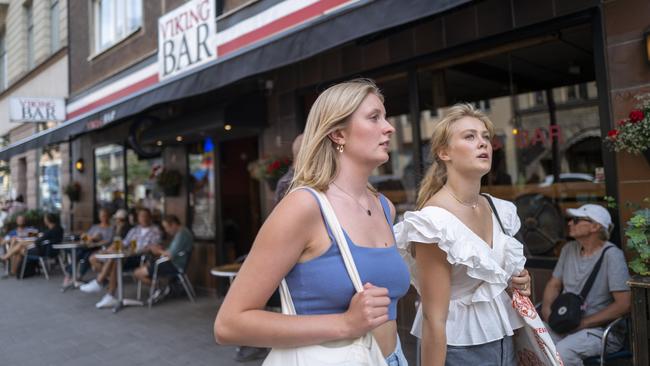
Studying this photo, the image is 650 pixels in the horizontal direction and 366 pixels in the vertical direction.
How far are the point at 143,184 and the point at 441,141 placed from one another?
29.3 feet

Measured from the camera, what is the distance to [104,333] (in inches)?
232

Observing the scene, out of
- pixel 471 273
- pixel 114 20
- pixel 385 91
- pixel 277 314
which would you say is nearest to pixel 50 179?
pixel 114 20

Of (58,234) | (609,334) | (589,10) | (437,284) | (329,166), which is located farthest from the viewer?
(58,234)

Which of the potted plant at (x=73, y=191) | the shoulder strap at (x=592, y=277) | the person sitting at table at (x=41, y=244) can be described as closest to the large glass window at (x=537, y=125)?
the shoulder strap at (x=592, y=277)

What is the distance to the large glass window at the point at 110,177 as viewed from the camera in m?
10.6

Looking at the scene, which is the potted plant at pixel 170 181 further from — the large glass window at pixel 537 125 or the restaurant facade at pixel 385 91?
the large glass window at pixel 537 125

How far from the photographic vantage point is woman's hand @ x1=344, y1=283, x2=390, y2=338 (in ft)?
4.27

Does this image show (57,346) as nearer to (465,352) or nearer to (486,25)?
(465,352)

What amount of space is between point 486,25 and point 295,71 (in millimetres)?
2748

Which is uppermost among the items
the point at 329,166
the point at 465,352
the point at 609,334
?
the point at 329,166

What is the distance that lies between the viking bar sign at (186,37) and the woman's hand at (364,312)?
252 inches

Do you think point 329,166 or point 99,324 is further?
point 99,324

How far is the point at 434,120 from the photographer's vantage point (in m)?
5.47

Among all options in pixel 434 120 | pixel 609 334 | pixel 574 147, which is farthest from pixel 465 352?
pixel 574 147
